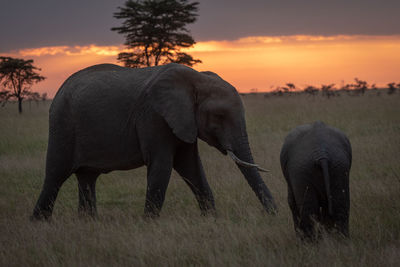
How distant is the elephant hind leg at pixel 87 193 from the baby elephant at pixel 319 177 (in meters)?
3.69

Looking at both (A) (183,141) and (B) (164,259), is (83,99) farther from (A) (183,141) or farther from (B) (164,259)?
(B) (164,259)

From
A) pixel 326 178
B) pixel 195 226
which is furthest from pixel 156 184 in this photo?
pixel 326 178

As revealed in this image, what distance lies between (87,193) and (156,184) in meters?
1.53

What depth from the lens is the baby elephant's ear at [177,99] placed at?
6.45 metres

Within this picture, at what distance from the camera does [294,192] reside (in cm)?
475

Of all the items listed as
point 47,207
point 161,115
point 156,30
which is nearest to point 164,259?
point 161,115

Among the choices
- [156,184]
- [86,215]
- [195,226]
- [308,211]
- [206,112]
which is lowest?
[86,215]

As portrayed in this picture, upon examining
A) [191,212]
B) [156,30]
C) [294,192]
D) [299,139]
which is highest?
[156,30]

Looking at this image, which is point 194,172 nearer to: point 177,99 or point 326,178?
point 177,99

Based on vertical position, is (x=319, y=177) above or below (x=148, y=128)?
below

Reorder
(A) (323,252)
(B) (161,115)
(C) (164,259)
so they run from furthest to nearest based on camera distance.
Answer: (B) (161,115) < (C) (164,259) < (A) (323,252)

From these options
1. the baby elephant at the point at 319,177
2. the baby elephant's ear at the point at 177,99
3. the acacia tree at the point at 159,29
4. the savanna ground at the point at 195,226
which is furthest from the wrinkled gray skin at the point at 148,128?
the acacia tree at the point at 159,29

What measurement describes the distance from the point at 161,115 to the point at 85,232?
6.03 feet

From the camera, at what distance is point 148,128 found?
6625 millimetres
